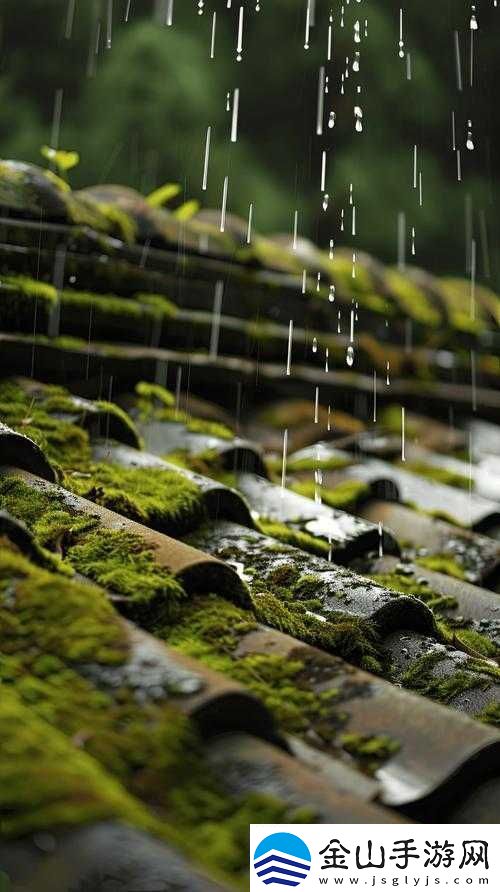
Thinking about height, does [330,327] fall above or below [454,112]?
below

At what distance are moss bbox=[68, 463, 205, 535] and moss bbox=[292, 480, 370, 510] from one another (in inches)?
38.4

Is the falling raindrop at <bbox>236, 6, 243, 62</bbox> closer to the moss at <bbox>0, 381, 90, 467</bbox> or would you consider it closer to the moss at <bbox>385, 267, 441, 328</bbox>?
the moss at <bbox>385, 267, 441, 328</bbox>

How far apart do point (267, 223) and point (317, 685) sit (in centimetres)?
1070

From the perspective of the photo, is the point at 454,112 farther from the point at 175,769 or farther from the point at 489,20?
the point at 175,769

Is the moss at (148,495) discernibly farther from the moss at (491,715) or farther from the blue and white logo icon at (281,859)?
the blue and white logo icon at (281,859)

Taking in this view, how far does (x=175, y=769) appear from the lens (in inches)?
54.9

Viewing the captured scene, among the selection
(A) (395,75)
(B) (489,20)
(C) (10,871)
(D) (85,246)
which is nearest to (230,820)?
(C) (10,871)

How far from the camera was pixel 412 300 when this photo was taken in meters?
7.05

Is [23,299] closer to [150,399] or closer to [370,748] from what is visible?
[150,399]

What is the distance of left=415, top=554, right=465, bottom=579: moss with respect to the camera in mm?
3344

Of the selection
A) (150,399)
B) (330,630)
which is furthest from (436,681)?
(150,399)

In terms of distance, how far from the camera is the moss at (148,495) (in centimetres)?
263

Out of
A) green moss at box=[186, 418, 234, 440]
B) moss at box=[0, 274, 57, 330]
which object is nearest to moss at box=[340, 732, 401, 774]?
green moss at box=[186, 418, 234, 440]

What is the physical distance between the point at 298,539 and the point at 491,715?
1.04m
